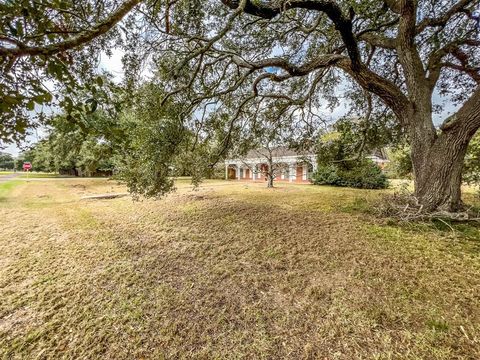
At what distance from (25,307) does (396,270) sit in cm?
442

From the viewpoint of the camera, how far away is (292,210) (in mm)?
6359

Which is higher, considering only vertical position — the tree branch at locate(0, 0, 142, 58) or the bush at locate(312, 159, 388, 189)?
the tree branch at locate(0, 0, 142, 58)

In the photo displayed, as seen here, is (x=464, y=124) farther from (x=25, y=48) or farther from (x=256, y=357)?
(x=25, y=48)

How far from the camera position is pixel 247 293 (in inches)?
104

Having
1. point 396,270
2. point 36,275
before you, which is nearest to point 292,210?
point 396,270

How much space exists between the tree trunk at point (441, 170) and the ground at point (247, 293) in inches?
23.3

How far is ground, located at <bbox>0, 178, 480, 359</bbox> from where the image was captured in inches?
73.5

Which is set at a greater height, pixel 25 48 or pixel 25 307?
pixel 25 48

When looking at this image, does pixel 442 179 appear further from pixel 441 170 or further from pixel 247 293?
pixel 247 293

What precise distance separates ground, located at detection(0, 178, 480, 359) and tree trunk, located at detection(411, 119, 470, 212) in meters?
0.59

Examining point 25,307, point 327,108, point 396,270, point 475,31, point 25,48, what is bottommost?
point 25,307

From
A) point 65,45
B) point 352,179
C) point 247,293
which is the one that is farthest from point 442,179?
point 352,179

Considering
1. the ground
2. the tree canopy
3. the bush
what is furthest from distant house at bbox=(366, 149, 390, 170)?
the ground

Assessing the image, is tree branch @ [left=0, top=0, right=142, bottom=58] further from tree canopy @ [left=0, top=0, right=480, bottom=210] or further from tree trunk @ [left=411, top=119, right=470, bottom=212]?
tree trunk @ [left=411, top=119, right=470, bottom=212]
